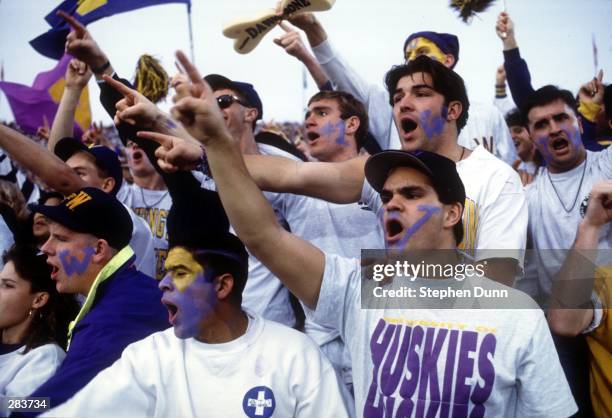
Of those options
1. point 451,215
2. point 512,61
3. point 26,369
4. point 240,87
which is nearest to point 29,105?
point 240,87

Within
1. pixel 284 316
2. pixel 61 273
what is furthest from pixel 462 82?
pixel 61 273

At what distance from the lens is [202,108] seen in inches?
63.4

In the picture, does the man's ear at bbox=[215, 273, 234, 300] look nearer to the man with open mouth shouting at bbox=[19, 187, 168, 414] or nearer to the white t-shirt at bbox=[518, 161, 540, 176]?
the man with open mouth shouting at bbox=[19, 187, 168, 414]

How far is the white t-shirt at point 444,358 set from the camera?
1871 millimetres

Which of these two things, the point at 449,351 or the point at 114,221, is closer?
the point at 449,351

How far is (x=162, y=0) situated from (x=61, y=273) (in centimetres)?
114

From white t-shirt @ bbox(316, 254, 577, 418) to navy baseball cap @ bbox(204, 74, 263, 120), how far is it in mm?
833

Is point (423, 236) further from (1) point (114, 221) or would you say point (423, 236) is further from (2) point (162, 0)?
(2) point (162, 0)

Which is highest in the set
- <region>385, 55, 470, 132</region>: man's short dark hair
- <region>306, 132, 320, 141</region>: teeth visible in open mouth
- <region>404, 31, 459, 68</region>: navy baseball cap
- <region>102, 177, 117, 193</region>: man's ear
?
<region>404, 31, 459, 68</region>: navy baseball cap

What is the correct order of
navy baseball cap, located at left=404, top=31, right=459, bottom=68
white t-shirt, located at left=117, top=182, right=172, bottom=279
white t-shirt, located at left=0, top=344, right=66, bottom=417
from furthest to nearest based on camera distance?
1. white t-shirt, located at left=117, top=182, right=172, bottom=279
2. navy baseball cap, located at left=404, top=31, right=459, bottom=68
3. white t-shirt, located at left=0, top=344, right=66, bottom=417

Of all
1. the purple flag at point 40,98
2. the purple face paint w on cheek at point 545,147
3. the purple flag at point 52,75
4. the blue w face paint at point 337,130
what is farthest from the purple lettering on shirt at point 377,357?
the purple flag at point 52,75

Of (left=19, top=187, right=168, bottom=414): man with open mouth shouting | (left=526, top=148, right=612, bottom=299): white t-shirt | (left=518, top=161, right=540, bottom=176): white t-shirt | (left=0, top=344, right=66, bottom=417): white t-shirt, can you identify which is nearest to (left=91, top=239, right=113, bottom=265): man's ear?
(left=19, top=187, right=168, bottom=414): man with open mouth shouting

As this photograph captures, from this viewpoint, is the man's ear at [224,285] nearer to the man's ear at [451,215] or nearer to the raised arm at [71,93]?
the man's ear at [451,215]

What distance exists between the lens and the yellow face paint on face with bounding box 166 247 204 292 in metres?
2.11
